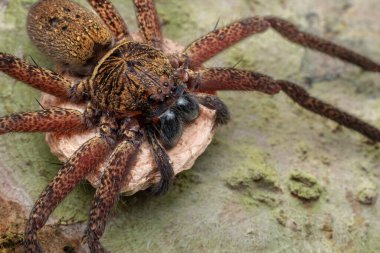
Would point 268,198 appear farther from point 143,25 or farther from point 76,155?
point 143,25

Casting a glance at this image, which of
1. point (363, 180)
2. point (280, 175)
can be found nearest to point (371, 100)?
point (363, 180)

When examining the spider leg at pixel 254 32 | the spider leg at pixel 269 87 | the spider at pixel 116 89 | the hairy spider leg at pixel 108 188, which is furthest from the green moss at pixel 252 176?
the spider leg at pixel 254 32

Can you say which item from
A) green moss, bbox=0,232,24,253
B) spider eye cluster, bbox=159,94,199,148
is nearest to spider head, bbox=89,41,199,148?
spider eye cluster, bbox=159,94,199,148

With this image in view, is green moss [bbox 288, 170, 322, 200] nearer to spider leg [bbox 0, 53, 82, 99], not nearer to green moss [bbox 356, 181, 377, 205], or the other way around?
green moss [bbox 356, 181, 377, 205]

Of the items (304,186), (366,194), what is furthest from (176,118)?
(366,194)

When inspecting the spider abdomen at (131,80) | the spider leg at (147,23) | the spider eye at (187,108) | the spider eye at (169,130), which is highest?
the spider leg at (147,23)

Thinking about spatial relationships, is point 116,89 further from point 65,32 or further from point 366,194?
point 366,194

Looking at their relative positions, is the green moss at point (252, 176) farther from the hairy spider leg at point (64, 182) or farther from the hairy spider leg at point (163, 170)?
the hairy spider leg at point (64, 182)
